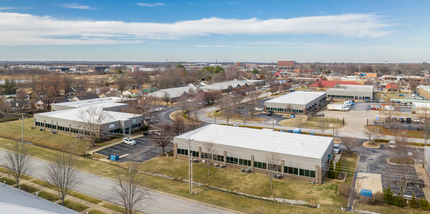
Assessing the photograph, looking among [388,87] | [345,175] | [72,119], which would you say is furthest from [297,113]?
[388,87]

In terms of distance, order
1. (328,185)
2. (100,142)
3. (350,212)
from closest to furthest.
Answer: (350,212) → (328,185) → (100,142)

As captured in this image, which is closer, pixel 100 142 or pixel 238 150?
pixel 238 150

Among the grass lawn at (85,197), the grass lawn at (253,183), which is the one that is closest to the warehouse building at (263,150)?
the grass lawn at (253,183)

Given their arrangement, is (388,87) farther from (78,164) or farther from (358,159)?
(78,164)

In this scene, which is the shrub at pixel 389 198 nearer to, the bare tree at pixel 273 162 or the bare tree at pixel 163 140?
the bare tree at pixel 273 162

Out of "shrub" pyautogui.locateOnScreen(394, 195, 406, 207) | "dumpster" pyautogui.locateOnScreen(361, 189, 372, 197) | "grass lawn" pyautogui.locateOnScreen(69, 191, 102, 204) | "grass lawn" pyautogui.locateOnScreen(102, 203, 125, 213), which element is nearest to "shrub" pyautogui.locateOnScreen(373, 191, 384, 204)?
"dumpster" pyautogui.locateOnScreen(361, 189, 372, 197)

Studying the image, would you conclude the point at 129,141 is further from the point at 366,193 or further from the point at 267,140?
the point at 366,193

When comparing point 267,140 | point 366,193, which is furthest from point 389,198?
point 267,140
